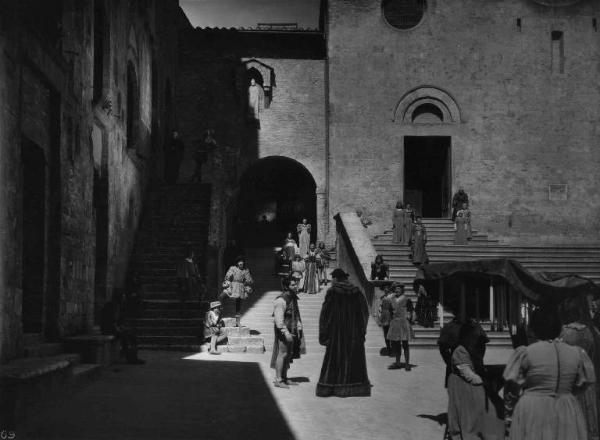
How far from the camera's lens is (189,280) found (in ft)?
55.2

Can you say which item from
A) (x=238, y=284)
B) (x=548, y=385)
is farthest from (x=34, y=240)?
(x=548, y=385)

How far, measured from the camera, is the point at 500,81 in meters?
27.5

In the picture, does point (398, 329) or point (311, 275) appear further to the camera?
point (311, 275)

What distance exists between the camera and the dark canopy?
9.63 m

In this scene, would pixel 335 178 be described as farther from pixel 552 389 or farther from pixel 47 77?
pixel 552 389

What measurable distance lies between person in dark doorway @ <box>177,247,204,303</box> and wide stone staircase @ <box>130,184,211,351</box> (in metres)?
0.17

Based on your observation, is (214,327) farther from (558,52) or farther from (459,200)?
(558,52)

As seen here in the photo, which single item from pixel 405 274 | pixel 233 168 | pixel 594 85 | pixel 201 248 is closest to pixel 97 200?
pixel 201 248

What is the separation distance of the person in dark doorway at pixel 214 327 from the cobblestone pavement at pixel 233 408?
182cm

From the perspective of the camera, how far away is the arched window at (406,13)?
91.1ft

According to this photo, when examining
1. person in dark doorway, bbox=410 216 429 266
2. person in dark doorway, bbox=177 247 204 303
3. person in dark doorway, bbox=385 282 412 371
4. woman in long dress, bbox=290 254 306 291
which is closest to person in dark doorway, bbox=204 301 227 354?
person in dark doorway, bbox=177 247 204 303

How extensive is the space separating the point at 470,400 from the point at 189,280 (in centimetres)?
1027

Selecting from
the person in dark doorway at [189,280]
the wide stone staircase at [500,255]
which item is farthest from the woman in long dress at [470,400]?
the wide stone staircase at [500,255]

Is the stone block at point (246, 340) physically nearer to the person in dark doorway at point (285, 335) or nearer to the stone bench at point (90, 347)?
the stone bench at point (90, 347)
